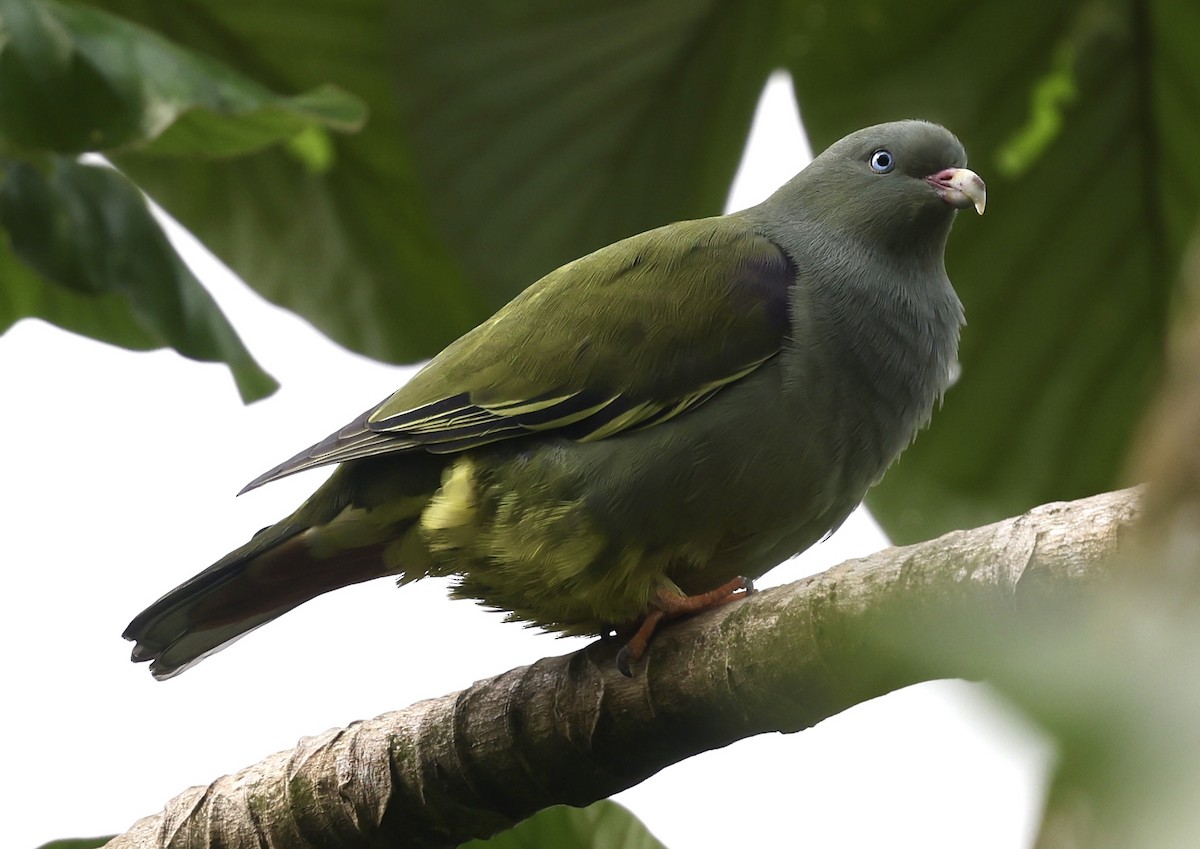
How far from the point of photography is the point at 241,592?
2812mm

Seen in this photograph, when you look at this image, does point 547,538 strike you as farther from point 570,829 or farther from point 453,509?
point 570,829

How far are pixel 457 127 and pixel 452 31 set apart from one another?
22 centimetres

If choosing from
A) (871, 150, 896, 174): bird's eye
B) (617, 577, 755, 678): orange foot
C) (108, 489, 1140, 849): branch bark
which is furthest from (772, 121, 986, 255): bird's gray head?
(108, 489, 1140, 849): branch bark

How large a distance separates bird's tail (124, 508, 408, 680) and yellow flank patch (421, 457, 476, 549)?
0.26 metres

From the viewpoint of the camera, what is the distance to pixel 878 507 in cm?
308

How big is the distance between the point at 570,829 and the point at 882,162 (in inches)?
64.0

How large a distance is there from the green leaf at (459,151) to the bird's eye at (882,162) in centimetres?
33

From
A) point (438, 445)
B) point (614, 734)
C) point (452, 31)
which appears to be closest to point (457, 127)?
point (452, 31)

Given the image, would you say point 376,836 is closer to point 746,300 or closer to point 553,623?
point 553,623

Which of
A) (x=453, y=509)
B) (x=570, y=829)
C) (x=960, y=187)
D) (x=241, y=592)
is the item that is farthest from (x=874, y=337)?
(x=241, y=592)

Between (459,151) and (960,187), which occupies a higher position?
(459,151)

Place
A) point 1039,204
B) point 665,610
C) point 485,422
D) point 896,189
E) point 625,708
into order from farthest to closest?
1. point 1039,204
2. point 896,189
3. point 485,422
4. point 665,610
5. point 625,708

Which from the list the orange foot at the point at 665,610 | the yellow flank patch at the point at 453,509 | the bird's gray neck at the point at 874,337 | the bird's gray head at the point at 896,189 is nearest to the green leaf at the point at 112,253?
the yellow flank patch at the point at 453,509

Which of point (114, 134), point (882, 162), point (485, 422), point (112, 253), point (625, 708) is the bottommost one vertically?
point (625, 708)
